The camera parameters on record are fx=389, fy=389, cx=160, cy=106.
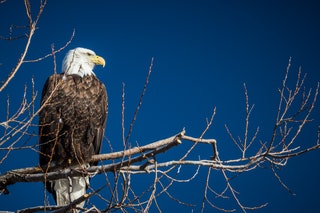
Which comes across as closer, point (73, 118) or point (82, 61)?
point (73, 118)

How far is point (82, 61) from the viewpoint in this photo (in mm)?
5777

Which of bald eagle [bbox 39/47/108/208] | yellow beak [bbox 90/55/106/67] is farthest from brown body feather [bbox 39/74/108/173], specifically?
yellow beak [bbox 90/55/106/67]

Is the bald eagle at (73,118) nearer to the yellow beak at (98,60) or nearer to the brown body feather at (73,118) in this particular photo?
the brown body feather at (73,118)

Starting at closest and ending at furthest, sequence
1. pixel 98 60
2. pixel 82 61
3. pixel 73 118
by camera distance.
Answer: pixel 73 118 → pixel 82 61 → pixel 98 60

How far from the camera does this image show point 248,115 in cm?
324

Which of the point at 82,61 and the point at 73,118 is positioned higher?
the point at 82,61

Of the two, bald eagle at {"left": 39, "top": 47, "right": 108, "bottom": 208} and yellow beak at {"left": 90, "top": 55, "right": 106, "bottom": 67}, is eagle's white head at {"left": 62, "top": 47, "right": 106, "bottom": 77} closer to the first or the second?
yellow beak at {"left": 90, "top": 55, "right": 106, "bottom": 67}

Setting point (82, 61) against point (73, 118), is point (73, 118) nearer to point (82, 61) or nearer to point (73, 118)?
point (73, 118)

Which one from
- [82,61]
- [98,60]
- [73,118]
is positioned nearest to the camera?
[73,118]

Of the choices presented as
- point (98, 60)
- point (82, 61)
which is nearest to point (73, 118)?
point (82, 61)

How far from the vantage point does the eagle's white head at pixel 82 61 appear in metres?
5.54

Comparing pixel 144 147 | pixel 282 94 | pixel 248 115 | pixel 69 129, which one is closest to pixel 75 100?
pixel 69 129

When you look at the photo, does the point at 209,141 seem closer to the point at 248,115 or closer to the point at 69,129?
the point at 248,115

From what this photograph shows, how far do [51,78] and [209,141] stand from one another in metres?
2.66
